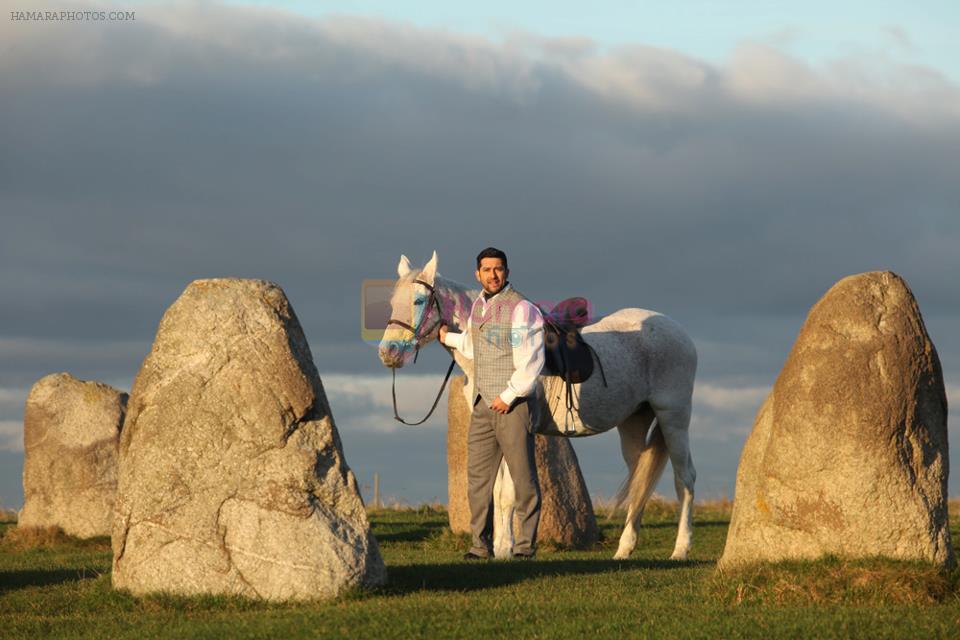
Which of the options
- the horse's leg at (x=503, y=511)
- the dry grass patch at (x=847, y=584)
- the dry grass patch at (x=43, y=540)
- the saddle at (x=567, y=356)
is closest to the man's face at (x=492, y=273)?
the saddle at (x=567, y=356)

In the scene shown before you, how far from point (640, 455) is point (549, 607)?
8.08m

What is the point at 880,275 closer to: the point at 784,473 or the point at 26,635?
the point at 784,473

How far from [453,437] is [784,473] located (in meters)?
9.41

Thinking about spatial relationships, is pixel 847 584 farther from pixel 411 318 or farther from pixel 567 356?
pixel 411 318

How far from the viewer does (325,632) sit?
995 cm

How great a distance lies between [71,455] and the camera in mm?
22531

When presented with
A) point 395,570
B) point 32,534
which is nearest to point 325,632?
point 395,570

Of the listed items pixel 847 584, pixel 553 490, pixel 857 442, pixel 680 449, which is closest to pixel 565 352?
pixel 680 449

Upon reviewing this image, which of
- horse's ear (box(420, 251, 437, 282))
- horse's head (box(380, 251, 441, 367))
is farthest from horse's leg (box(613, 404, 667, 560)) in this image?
horse's ear (box(420, 251, 437, 282))

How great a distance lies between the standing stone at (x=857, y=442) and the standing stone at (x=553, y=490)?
743 cm

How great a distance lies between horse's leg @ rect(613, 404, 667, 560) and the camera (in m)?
18.3

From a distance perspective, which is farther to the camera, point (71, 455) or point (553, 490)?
point (71, 455)

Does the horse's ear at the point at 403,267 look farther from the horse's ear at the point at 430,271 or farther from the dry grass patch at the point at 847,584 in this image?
the dry grass patch at the point at 847,584

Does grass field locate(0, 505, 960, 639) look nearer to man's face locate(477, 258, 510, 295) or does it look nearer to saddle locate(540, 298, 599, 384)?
man's face locate(477, 258, 510, 295)
